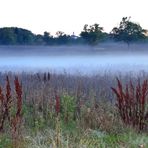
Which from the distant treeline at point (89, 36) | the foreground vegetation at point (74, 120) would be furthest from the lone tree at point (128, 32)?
Answer: the foreground vegetation at point (74, 120)

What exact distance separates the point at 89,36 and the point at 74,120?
6940 centimetres

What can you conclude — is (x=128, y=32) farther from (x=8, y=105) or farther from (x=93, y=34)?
(x=8, y=105)

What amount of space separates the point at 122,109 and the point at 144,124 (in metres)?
0.47

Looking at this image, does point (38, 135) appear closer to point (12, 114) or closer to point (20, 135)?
point (20, 135)

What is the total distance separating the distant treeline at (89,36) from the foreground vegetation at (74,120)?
62.4 meters

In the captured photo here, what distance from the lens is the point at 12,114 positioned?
849 cm

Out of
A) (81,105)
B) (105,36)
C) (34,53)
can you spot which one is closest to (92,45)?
(105,36)

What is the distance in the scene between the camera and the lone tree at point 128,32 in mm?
77938

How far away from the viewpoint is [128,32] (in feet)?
258

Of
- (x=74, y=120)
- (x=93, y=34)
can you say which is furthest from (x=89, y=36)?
(x=74, y=120)

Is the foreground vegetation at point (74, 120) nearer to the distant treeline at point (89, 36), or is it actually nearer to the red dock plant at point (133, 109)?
the red dock plant at point (133, 109)

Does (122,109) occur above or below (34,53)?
above

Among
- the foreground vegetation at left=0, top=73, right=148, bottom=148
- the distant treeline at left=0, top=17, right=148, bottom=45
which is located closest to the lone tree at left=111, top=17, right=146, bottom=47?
the distant treeline at left=0, top=17, right=148, bottom=45

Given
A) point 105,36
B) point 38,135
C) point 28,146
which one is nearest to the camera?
point 28,146
